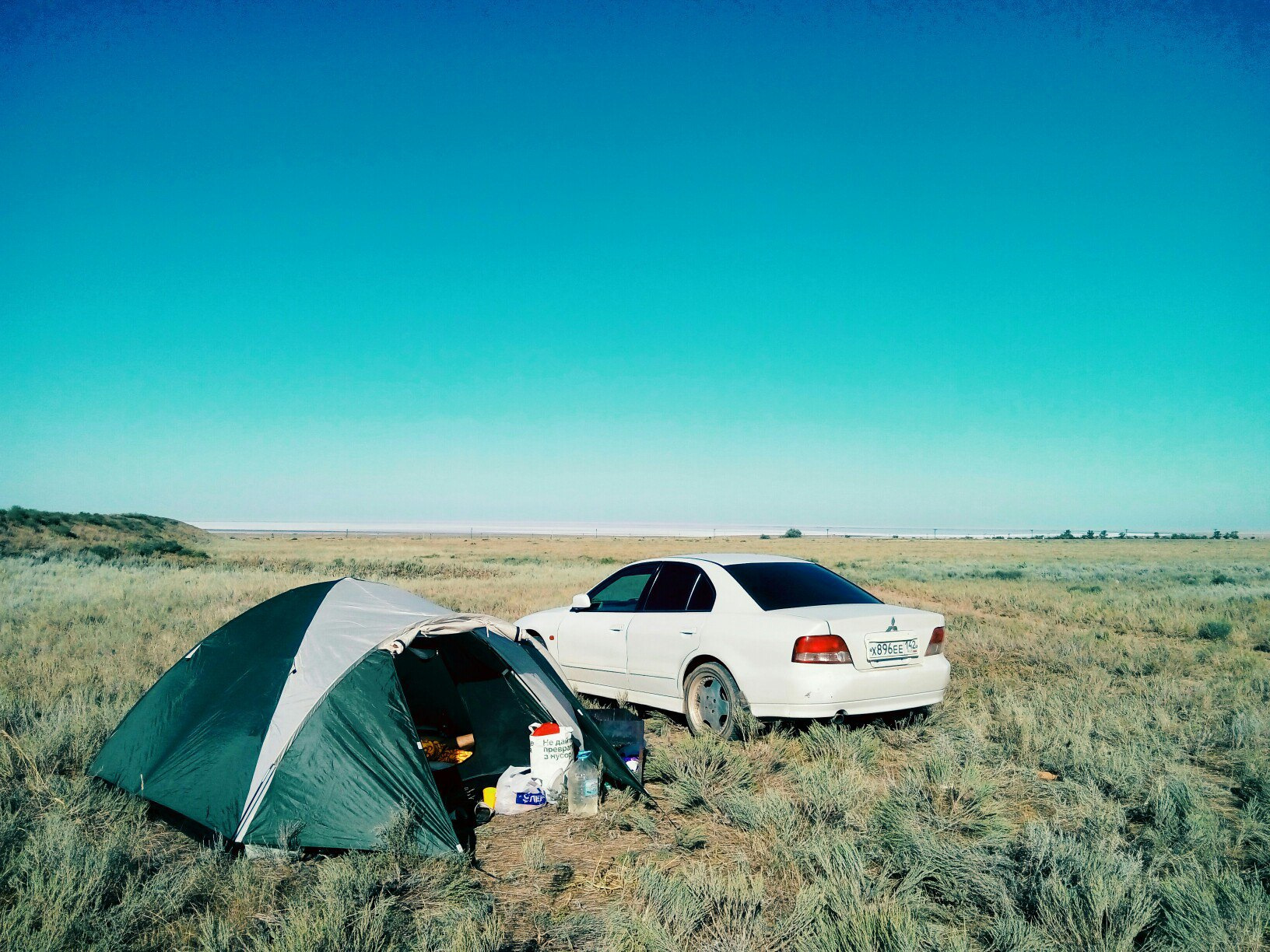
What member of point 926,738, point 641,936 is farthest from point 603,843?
point 926,738

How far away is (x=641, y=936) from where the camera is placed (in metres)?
3.46

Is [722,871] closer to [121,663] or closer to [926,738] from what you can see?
[926,738]

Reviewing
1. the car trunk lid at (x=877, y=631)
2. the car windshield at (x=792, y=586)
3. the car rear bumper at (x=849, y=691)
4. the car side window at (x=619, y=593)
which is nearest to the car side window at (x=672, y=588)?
the car side window at (x=619, y=593)

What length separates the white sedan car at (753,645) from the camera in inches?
240

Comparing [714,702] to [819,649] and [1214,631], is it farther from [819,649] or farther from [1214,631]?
Answer: [1214,631]

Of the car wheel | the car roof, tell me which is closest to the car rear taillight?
the car wheel

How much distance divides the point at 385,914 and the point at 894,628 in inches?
174

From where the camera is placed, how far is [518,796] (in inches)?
209

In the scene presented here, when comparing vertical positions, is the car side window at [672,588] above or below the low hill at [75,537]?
above

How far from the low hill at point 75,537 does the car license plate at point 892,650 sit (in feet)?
116

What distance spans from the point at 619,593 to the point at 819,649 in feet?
11.2

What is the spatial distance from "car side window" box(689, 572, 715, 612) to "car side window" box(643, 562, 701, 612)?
0.13ft

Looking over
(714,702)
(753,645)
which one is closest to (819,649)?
(753,645)

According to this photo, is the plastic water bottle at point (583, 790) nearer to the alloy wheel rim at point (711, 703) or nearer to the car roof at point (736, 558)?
the alloy wheel rim at point (711, 703)
